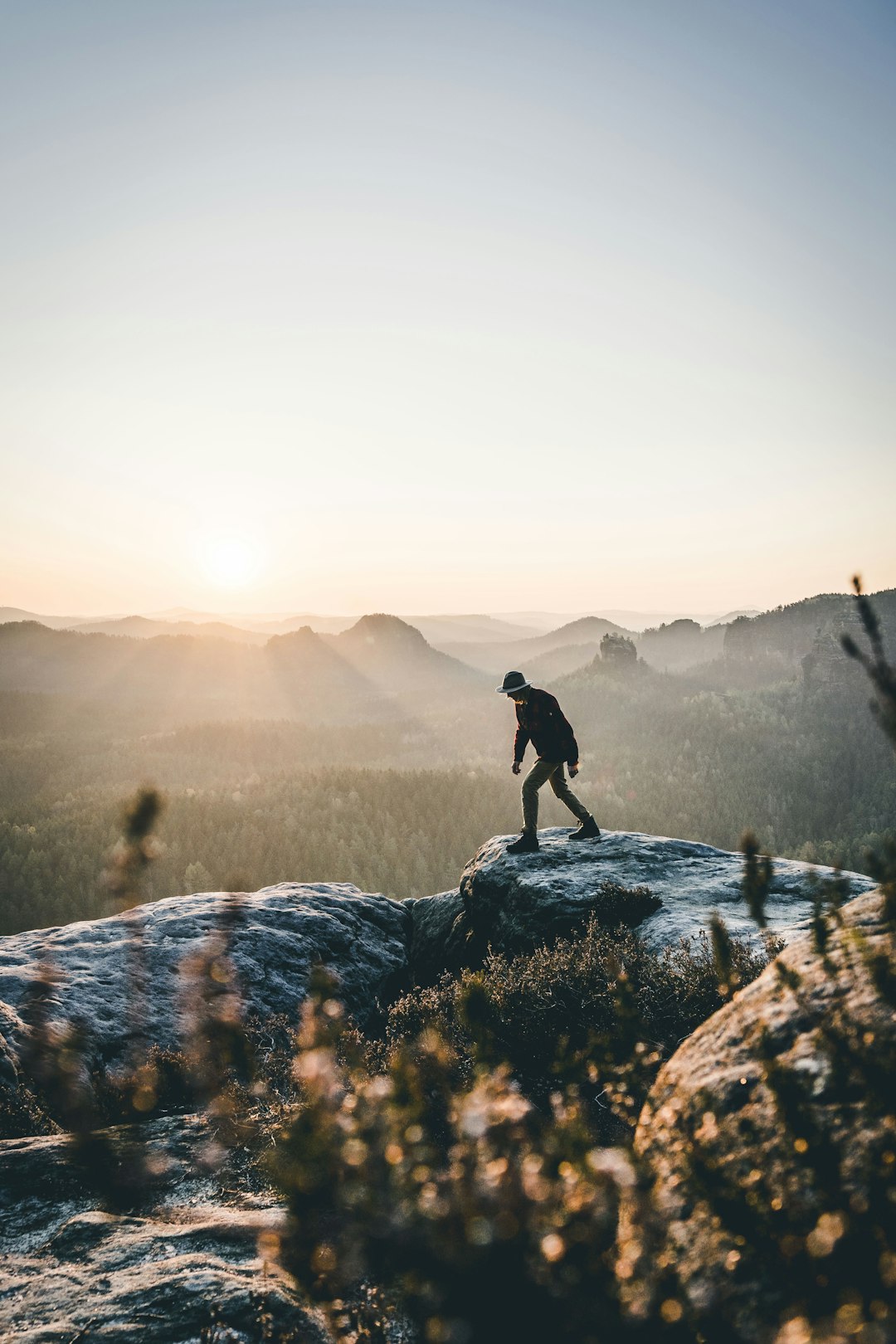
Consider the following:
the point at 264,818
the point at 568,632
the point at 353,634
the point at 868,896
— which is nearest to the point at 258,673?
the point at 353,634

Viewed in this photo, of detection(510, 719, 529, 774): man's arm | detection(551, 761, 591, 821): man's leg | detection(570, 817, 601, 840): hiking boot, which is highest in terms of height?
detection(510, 719, 529, 774): man's arm

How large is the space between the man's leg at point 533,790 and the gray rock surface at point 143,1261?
216 inches

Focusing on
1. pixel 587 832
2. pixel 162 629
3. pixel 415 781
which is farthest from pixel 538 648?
pixel 587 832

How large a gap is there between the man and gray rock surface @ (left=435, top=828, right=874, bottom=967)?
50 centimetres

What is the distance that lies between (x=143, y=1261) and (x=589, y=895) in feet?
17.6

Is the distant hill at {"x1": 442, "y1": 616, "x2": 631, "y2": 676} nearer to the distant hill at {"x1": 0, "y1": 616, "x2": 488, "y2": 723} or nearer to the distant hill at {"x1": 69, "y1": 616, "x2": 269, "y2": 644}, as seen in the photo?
the distant hill at {"x1": 0, "y1": 616, "x2": 488, "y2": 723}

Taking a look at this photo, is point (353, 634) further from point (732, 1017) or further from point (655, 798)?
point (732, 1017)

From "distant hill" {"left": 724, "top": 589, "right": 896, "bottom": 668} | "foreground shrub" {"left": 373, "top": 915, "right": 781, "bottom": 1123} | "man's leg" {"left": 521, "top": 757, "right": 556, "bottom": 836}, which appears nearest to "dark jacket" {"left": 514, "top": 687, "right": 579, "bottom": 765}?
"man's leg" {"left": 521, "top": 757, "right": 556, "bottom": 836}

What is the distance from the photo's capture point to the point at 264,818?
2139 cm

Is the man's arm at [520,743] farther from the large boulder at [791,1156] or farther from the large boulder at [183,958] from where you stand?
the large boulder at [791,1156]

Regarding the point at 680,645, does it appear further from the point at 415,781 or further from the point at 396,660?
the point at 415,781

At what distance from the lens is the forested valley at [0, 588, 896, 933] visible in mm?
18516

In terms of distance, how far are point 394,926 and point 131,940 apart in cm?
376

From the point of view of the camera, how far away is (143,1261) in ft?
9.06
